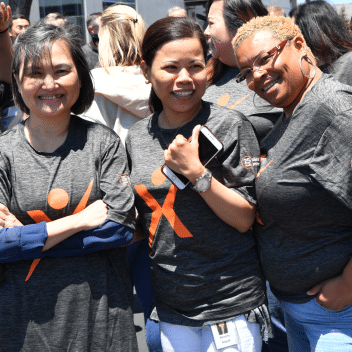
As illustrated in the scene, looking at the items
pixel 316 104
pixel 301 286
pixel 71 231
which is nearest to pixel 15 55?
pixel 71 231

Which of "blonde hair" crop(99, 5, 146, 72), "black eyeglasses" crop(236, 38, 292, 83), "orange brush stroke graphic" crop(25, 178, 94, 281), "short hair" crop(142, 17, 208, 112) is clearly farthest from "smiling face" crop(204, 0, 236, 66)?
"orange brush stroke graphic" crop(25, 178, 94, 281)

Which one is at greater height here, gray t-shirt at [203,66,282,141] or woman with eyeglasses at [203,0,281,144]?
woman with eyeglasses at [203,0,281,144]

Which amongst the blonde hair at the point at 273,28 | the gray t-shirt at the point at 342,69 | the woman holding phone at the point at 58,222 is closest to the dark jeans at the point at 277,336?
the woman holding phone at the point at 58,222

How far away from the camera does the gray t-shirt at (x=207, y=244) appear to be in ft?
6.52

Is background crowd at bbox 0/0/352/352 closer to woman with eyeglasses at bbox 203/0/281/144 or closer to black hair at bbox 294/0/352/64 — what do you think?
woman with eyeglasses at bbox 203/0/281/144

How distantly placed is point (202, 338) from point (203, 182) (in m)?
0.70

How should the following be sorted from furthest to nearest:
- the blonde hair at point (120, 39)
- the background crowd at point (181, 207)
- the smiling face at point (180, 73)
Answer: the blonde hair at point (120, 39)
the smiling face at point (180, 73)
the background crowd at point (181, 207)

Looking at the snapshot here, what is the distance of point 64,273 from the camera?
77.8 inches

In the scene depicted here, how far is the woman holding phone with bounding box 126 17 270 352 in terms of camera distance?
196 cm

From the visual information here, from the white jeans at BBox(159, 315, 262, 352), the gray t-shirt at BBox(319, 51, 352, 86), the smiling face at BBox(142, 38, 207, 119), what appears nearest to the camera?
the white jeans at BBox(159, 315, 262, 352)

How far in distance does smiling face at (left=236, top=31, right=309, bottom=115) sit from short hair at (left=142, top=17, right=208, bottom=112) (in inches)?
10.5

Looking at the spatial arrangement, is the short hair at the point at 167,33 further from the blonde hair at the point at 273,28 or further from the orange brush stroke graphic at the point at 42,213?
the orange brush stroke graphic at the point at 42,213

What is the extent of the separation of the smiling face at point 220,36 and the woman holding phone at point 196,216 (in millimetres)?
603

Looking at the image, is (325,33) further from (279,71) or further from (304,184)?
(304,184)
